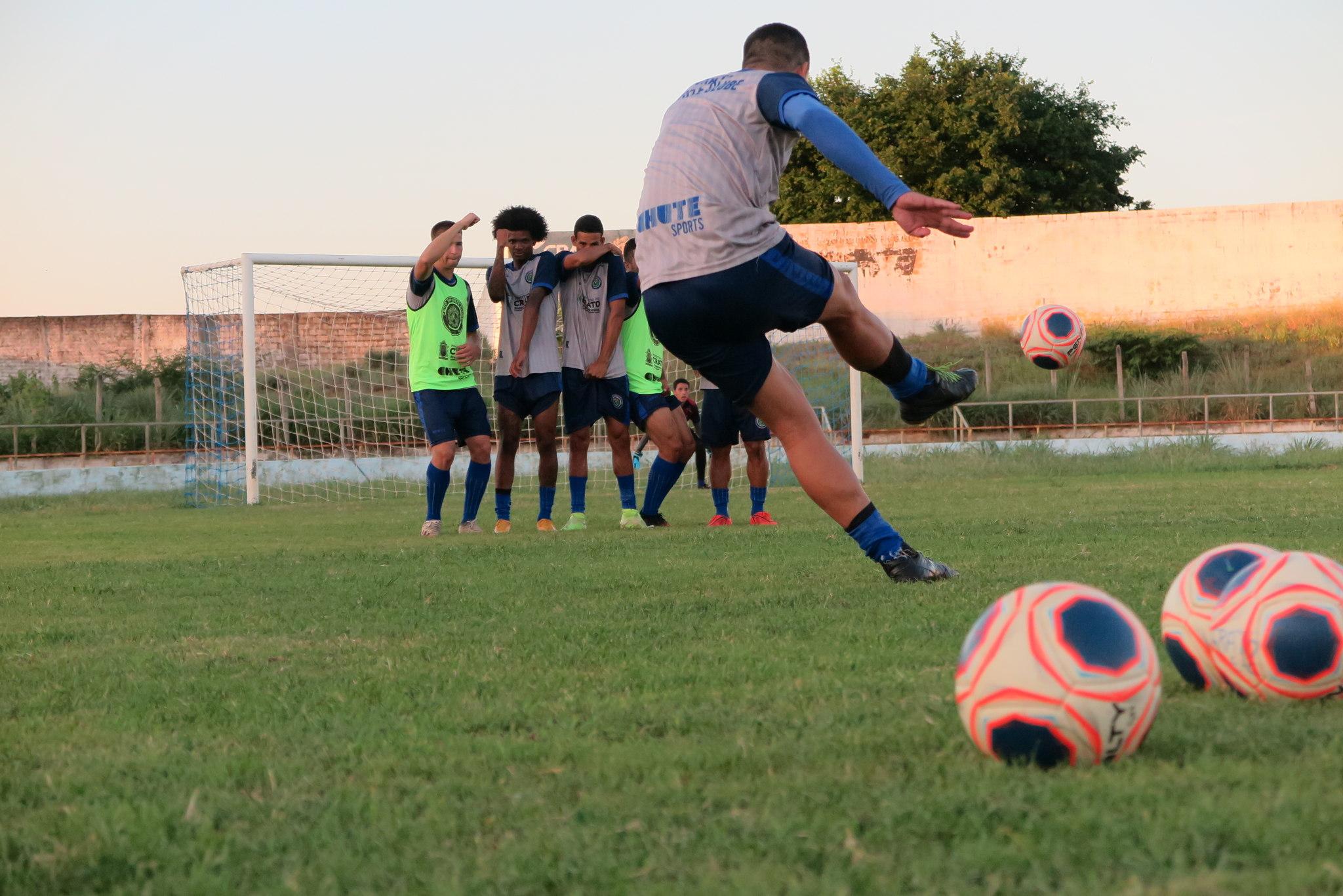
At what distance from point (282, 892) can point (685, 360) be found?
342 cm

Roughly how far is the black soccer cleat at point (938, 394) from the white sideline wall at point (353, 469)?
1258cm

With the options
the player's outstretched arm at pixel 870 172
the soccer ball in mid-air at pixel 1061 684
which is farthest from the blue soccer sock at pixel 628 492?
the soccer ball in mid-air at pixel 1061 684

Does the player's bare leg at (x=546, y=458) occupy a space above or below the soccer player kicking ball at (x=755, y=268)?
below

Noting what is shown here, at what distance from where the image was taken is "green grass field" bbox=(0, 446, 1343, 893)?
6.40ft

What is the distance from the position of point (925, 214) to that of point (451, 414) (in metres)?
5.79

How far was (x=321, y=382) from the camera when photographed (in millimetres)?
18703

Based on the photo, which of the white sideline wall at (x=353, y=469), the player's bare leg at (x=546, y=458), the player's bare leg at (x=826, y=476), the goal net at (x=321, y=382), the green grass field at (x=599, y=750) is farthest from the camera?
the white sideline wall at (x=353, y=469)

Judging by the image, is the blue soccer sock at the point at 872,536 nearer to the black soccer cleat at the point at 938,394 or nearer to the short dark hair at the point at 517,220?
the black soccer cleat at the point at 938,394

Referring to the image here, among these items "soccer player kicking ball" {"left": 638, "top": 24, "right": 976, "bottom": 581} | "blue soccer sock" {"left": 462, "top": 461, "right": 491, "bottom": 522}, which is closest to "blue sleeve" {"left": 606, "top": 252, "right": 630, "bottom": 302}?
"blue soccer sock" {"left": 462, "top": 461, "right": 491, "bottom": 522}

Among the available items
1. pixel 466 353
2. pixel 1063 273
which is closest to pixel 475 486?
pixel 466 353

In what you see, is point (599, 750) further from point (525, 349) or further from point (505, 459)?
point (505, 459)

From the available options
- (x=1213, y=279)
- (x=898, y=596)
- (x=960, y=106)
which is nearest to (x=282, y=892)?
(x=898, y=596)

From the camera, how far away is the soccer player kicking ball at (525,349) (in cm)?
962

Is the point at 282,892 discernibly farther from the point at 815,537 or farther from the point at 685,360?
the point at 815,537
